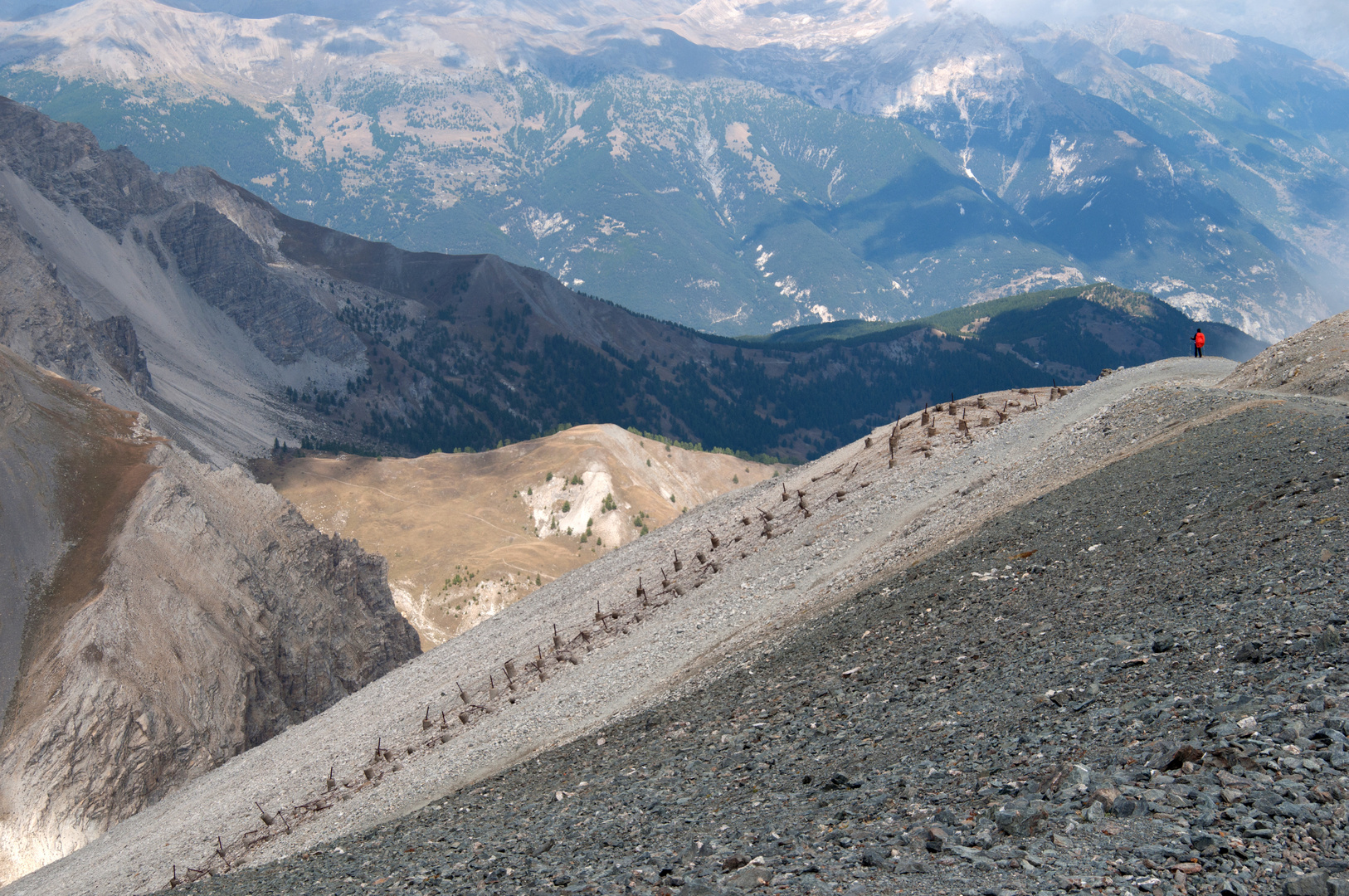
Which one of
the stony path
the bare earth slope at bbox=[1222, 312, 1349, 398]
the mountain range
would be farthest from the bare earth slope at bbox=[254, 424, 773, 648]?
the stony path

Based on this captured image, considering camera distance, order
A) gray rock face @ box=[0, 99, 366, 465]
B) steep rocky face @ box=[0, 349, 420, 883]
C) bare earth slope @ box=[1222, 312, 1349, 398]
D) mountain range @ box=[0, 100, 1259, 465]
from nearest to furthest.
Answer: bare earth slope @ box=[1222, 312, 1349, 398] → steep rocky face @ box=[0, 349, 420, 883] → gray rock face @ box=[0, 99, 366, 465] → mountain range @ box=[0, 100, 1259, 465]

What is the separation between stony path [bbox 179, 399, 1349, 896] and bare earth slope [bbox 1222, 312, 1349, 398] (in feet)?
30.0

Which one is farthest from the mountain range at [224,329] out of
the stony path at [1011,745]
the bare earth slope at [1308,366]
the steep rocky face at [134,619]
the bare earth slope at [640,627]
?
the bare earth slope at [1308,366]

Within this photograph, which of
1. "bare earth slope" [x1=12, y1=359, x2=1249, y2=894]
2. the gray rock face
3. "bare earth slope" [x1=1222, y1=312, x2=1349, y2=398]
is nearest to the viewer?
"bare earth slope" [x1=12, y1=359, x2=1249, y2=894]

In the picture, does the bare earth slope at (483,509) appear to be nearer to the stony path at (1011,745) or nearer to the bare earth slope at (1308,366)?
the bare earth slope at (1308,366)

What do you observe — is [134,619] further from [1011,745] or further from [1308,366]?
[1308,366]

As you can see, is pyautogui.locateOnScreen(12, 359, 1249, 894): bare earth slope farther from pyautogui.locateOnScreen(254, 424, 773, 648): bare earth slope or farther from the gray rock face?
the gray rock face

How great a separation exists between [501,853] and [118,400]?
10718cm

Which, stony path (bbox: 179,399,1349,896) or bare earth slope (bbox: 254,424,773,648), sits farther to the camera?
bare earth slope (bbox: 254,424,773,648)

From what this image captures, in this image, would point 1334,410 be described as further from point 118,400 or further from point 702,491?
point 118,400

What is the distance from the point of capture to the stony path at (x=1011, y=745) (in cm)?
778

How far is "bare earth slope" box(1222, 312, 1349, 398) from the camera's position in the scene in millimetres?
26562

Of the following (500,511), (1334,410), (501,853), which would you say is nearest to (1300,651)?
(501,853)

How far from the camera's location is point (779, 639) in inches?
758
